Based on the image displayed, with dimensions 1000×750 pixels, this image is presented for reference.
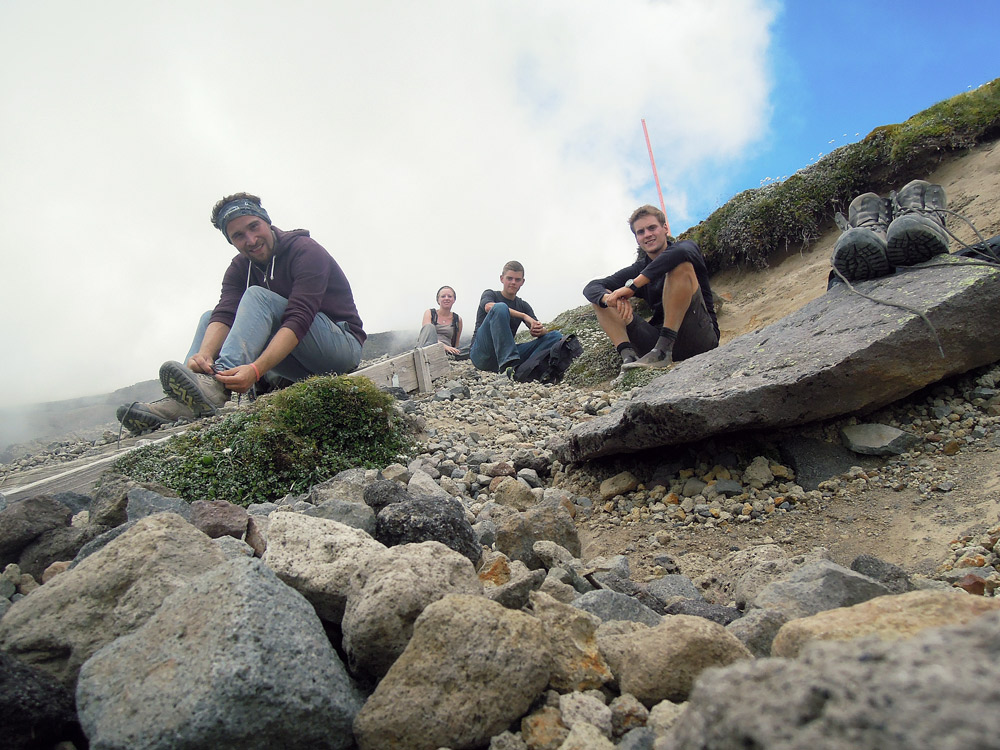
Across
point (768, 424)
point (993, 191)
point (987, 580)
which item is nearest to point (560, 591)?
point (987, 580)

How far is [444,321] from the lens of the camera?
11.4 meters

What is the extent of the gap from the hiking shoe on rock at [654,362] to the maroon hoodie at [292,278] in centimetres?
353

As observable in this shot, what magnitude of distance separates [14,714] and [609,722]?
126 cm

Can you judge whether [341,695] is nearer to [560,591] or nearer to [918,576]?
[560,591]

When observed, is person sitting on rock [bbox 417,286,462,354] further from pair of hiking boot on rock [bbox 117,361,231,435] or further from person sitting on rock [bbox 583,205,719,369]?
pair of hiking boot on rock [bbox 117,361,231,435]

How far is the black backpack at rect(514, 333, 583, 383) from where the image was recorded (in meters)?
8.54

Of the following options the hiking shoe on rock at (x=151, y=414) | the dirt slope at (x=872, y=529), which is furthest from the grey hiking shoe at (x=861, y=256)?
the hiking shoe on rock at (x=151, y=414)

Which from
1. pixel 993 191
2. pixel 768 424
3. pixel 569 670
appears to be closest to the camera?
pixel 569 670

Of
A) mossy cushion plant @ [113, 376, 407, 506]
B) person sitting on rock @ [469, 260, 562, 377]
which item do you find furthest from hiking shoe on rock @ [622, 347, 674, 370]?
mossy cushion plant @ [113, 376, 407, 506]

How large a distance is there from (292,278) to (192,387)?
1700mm

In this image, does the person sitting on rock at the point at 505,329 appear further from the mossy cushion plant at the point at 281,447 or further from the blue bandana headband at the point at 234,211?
the mossy cushion plant at the point at 281,447

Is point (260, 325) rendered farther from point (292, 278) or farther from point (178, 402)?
point (178, 402)

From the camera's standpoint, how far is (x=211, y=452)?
13.6 feet

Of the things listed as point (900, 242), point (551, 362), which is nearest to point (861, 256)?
point (900, 242)
